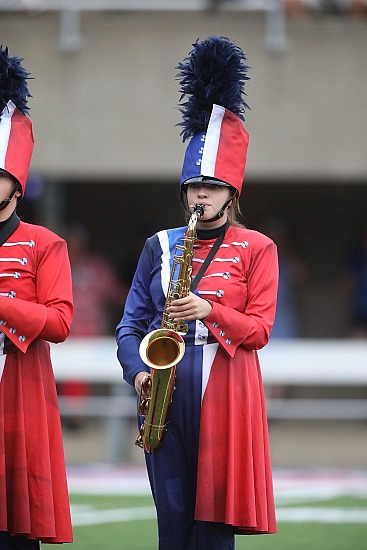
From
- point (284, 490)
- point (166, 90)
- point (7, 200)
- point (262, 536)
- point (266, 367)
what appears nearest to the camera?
point (7, 200)

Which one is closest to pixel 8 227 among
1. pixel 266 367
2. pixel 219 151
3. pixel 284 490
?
pixel 219 151

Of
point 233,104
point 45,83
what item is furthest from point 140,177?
point 233,104

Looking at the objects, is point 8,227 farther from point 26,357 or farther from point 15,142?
point 26,357

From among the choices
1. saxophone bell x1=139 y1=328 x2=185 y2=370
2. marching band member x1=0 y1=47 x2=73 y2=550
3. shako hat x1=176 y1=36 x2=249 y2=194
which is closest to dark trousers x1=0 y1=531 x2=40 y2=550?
marching band member x1=0 y1=47 x2=73 y2=550

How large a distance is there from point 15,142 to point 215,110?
2.85 ft

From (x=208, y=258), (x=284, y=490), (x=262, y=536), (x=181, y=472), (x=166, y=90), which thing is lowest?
(x=262, y=536)

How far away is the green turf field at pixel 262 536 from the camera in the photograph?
26.6ft

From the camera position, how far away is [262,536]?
8594 millimetres

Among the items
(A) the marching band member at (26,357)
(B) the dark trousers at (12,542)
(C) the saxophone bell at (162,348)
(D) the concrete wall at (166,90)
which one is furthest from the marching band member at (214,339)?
(D) the concrete wall at (166,90)

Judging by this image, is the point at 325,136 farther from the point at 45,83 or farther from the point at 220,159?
the point at 220,159

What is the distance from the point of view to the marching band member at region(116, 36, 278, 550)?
5754mm

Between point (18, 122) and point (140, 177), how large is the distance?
803 centimetres

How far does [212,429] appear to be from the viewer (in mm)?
5777

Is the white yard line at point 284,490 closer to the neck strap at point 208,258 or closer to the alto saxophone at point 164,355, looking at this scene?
the alto saxophone at point 164,355
